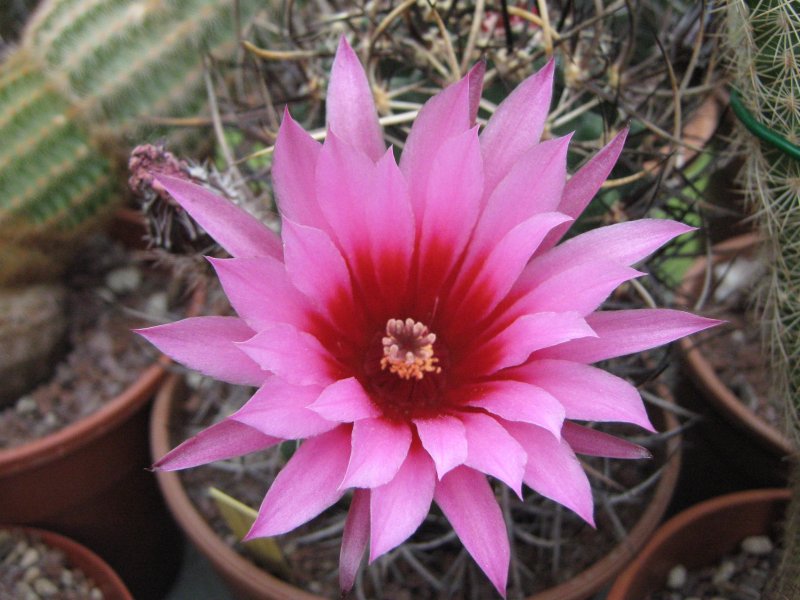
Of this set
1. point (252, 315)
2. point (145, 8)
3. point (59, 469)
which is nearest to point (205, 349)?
point (252, 315)

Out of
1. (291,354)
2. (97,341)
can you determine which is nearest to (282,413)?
(291,354)

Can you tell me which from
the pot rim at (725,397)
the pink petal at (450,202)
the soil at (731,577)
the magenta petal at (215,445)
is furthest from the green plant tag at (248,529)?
the pot rim at (725,397)

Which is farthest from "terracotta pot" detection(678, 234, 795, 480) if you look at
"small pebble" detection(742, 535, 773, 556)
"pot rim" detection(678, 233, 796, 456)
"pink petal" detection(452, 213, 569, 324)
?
"pink petal" detection(452, 213, 569, 324)

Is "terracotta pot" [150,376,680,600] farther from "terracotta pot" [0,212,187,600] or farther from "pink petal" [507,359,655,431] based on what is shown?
"pink petal" [507,359,655,431]

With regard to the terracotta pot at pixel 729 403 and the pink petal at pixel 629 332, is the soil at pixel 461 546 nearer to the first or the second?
the terracotta pot at pixel 729 403

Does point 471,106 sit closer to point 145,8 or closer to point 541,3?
point 541,3

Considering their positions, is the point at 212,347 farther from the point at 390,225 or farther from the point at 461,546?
the point at 461,546

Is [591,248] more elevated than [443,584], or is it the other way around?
[591,248]
